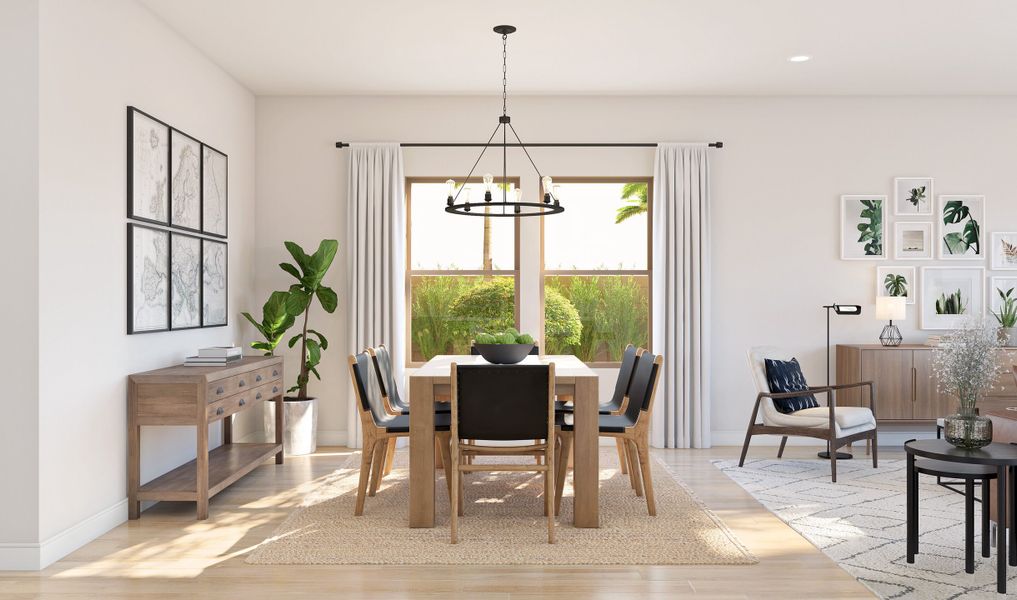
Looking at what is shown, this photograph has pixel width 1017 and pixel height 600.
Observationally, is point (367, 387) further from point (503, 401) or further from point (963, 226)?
point (963, 226)

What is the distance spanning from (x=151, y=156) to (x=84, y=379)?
4.78 feet

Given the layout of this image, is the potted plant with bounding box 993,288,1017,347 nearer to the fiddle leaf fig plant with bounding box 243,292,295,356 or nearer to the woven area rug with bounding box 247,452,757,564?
the woven area rug with bounding box 247,452,757,564

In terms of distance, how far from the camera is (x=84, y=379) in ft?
12.7

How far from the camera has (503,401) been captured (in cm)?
385

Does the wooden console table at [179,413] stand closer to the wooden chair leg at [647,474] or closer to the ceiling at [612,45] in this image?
the ceiling at [612,45]

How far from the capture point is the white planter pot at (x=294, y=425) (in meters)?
6.18

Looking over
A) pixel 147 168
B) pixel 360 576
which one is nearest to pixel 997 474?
pixel 360 576

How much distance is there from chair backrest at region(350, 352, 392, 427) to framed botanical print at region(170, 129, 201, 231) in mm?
1586

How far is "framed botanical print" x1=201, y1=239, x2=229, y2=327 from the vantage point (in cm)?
542

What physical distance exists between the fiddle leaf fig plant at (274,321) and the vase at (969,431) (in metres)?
4.57

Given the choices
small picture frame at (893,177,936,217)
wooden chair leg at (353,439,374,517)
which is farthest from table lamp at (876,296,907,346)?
wooden chair leg at (353,439,374,517)

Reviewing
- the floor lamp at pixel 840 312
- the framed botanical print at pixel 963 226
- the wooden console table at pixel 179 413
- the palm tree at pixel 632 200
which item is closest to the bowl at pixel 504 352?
the wooden console table at pixel 179 413

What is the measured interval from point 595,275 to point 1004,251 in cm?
350

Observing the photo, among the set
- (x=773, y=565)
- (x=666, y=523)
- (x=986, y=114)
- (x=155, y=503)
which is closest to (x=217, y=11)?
(x=155, y=503)
